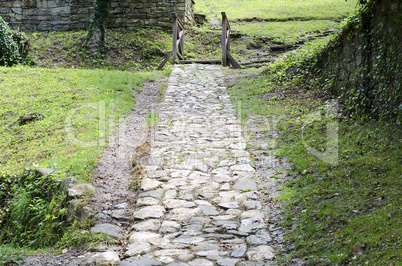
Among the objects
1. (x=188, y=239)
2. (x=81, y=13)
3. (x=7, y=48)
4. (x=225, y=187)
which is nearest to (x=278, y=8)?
(x=81, y=13)

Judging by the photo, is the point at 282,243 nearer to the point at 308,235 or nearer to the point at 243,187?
the point at 308,235

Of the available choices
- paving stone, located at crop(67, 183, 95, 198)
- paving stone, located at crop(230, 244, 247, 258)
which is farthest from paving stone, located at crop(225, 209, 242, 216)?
paving stone, located at crop(67, 183, 95, 198)

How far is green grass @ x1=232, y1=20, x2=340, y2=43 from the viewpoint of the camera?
15742 millimetres

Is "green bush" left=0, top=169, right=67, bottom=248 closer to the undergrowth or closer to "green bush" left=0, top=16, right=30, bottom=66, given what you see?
the undergrowth

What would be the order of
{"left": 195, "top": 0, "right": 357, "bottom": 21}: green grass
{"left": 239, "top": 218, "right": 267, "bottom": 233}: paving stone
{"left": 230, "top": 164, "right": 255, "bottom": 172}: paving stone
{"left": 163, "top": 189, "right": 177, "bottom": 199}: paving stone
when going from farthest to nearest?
1. {"left": 195, "top": 0, "right": 357, "bottom": 21}: green grass
2. {"left": 230, "top": 164, "right": 255, "bottom": 172}: paving stone
3. {"left": 163, "top": 189, "right": 177, "bottom": 199}: paving stone
4. {"left": 239, "top": 218, "right": 267, "bottom": 233}: paving stone

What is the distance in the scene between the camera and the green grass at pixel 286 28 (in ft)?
51.6

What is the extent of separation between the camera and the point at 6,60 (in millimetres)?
12609

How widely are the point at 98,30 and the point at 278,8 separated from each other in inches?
428

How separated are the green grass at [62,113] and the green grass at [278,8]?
10335 millimetres

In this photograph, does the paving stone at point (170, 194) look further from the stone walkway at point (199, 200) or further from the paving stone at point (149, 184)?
the paving stone at point (149, 184)

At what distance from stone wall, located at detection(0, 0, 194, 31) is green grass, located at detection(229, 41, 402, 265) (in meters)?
11.1

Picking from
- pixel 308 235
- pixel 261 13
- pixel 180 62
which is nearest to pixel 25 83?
pixel 180 62

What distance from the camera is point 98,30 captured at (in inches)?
570

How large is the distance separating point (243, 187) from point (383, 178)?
1.74m
